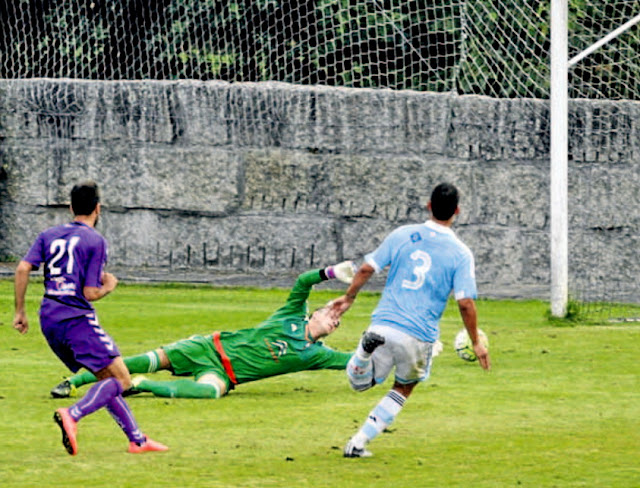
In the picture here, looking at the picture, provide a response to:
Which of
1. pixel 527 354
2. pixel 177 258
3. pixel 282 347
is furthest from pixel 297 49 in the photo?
pixel 282 347

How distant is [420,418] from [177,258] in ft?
28.1

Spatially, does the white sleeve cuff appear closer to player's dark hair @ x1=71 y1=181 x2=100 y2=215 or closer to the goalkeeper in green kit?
player's dark hair @ x1=71 y1=181 x2=100 y2=215

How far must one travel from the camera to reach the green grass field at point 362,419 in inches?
270

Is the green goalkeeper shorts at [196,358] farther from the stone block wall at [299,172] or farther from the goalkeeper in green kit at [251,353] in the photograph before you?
the stone block wall at [299,172]

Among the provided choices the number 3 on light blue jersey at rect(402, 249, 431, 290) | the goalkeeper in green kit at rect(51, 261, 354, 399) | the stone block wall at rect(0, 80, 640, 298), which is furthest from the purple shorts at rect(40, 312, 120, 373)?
the stone block wall at rect(0, 80, 640, 298)

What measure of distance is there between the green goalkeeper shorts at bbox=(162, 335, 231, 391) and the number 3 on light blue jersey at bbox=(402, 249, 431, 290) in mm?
2348

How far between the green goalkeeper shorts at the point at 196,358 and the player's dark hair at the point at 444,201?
247cm

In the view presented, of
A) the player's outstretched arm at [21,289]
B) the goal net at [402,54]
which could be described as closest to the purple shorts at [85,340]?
the player's outstretched arm at [21,289]

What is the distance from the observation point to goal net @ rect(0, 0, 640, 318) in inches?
603

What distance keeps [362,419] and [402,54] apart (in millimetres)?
8828

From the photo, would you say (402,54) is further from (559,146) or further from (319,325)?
(319,325)

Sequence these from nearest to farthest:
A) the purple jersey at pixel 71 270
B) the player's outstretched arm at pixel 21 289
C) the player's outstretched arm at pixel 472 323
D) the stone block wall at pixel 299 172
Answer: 1. the player's outstretched arm at pixel 472 323
2. the purple jersey at pixel 71 270
3. the player's outstretched arm at pixel 21 289
4. the stone block wall at pixel 299 172

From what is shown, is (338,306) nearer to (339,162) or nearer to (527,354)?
(527,354)

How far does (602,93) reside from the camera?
51.0ft
